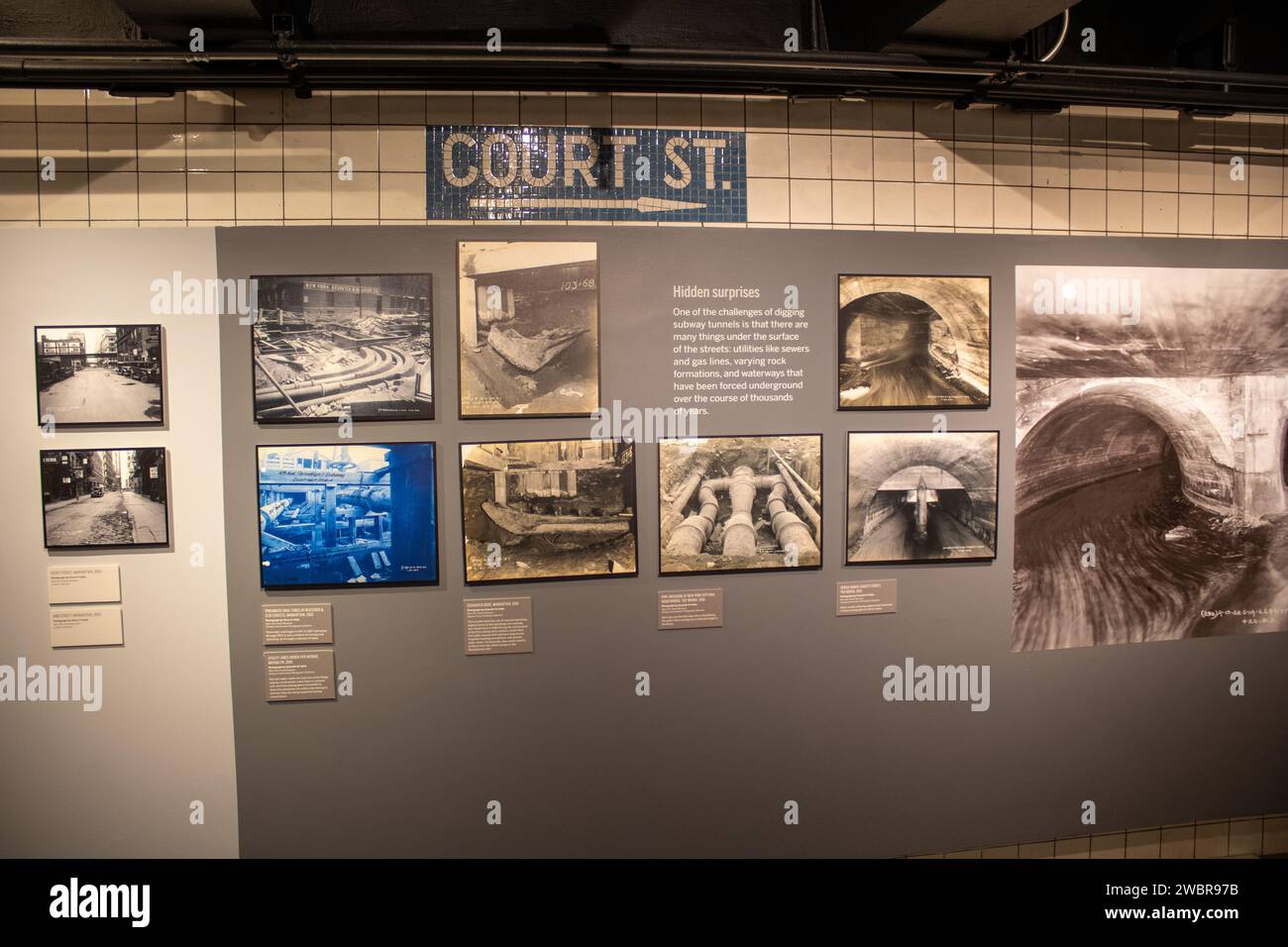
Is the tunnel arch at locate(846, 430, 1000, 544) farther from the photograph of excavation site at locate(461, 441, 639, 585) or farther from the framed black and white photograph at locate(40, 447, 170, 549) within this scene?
the framed black and white photograph at locate(40, 447, 170, 549)

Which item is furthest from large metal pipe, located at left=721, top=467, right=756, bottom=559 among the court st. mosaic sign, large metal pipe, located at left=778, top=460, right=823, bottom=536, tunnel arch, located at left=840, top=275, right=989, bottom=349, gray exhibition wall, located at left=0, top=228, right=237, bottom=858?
gray exhibition wall, located at left=0, top=228, right=237, bottom=858

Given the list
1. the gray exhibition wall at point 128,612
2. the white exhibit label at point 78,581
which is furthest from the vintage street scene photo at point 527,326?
the white exhibit label at point 78,581

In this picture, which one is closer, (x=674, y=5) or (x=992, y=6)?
(x=992, y=6)

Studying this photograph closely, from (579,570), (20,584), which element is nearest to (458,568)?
(579,570)

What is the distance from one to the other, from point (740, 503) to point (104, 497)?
2238mm

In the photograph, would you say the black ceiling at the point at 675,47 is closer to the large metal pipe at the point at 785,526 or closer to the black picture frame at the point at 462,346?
the black picture frame at the point at 462,346

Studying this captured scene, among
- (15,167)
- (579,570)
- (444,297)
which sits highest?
(15,167)

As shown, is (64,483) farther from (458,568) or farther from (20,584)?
(458,568)

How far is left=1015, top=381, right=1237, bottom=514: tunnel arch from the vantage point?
8.09 feet

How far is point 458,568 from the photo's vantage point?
2.26 meters

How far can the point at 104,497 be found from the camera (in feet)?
7.13

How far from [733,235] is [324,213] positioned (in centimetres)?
148

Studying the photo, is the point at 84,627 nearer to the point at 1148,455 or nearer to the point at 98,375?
the point at 98,375

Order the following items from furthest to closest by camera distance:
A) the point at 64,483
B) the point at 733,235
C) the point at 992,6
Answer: the point at 733,235
the point at 64,483
the point at 992,6
